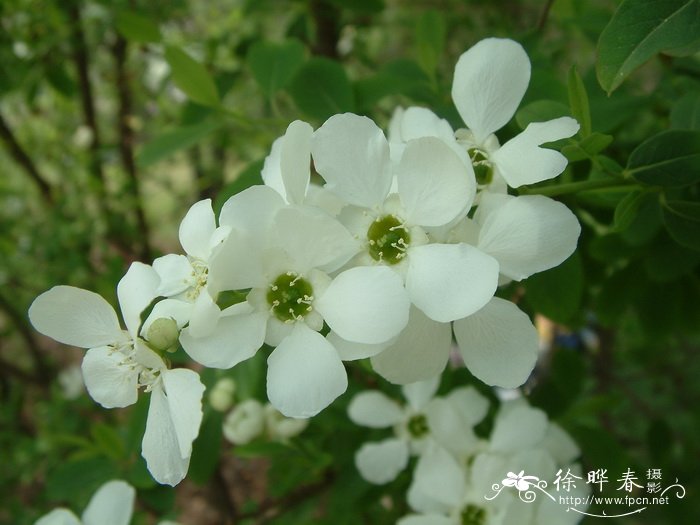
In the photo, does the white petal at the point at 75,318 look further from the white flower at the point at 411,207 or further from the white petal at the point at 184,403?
the white flower at the point at 411,207

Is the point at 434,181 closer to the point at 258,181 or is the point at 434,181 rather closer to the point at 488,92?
the point at 488,92

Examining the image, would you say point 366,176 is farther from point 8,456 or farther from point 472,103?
point 8,456

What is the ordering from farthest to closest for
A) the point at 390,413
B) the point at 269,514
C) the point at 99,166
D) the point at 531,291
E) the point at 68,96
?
the point at 99,166
the point at 68,96
the point at 269,514
the point at 390,413
the point at 531,291

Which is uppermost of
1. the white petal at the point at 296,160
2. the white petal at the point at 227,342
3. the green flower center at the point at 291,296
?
the white petal at the point at 296,160

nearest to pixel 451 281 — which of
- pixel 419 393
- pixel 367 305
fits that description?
pixel 367 305

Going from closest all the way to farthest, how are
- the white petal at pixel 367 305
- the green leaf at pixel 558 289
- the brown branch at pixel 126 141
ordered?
the white petal at pixel 367 305, the green leaf at pixel 558 289, the brown branch at pixel 126 141

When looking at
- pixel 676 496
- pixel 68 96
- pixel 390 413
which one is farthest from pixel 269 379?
pixel 68 96

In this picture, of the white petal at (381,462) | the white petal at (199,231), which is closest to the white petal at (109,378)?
the white petal at (199,231)
